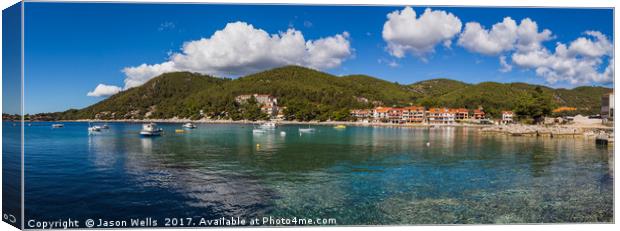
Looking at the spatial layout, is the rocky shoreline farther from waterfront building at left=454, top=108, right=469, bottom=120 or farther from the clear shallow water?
waterfront building at left=454, top=108, right=469, bottom=120

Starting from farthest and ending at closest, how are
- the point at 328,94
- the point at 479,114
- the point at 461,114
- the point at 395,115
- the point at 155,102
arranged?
1. the point at 328,94
2. the point at 395,115
3. the point at 461,114
4. the point at 479,114
5. the point at 155,102

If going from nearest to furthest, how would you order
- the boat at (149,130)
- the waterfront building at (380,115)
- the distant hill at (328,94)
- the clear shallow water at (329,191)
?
the clear shallow water at (329,191) < the boat at (149,130) < the distant hill at (328,94) < the waterfront building at (380,115)

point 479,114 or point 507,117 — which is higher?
point 479,114

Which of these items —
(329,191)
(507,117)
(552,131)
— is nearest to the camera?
(329,191)

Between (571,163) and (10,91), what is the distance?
13229mm

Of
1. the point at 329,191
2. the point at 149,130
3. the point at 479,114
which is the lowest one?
the point at 329,191

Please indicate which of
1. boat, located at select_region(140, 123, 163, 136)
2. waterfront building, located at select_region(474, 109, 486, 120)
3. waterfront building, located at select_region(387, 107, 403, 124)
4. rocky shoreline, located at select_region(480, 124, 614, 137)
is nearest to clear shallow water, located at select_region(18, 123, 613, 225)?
boat, located at select_region(140, 123, 163, 136)

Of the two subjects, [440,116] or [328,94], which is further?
[328,94]

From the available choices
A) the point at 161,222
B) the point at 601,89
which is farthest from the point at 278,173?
the point at 601,89

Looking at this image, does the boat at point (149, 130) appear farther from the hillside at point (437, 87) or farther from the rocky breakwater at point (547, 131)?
the hillside at point (437, 87)

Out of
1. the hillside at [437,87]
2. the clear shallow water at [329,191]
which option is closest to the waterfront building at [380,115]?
the hillside at [437,87]

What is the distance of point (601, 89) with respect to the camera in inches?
282

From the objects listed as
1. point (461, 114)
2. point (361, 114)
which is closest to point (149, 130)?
point (461, 114)

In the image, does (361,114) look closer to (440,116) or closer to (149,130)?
(440,116)
